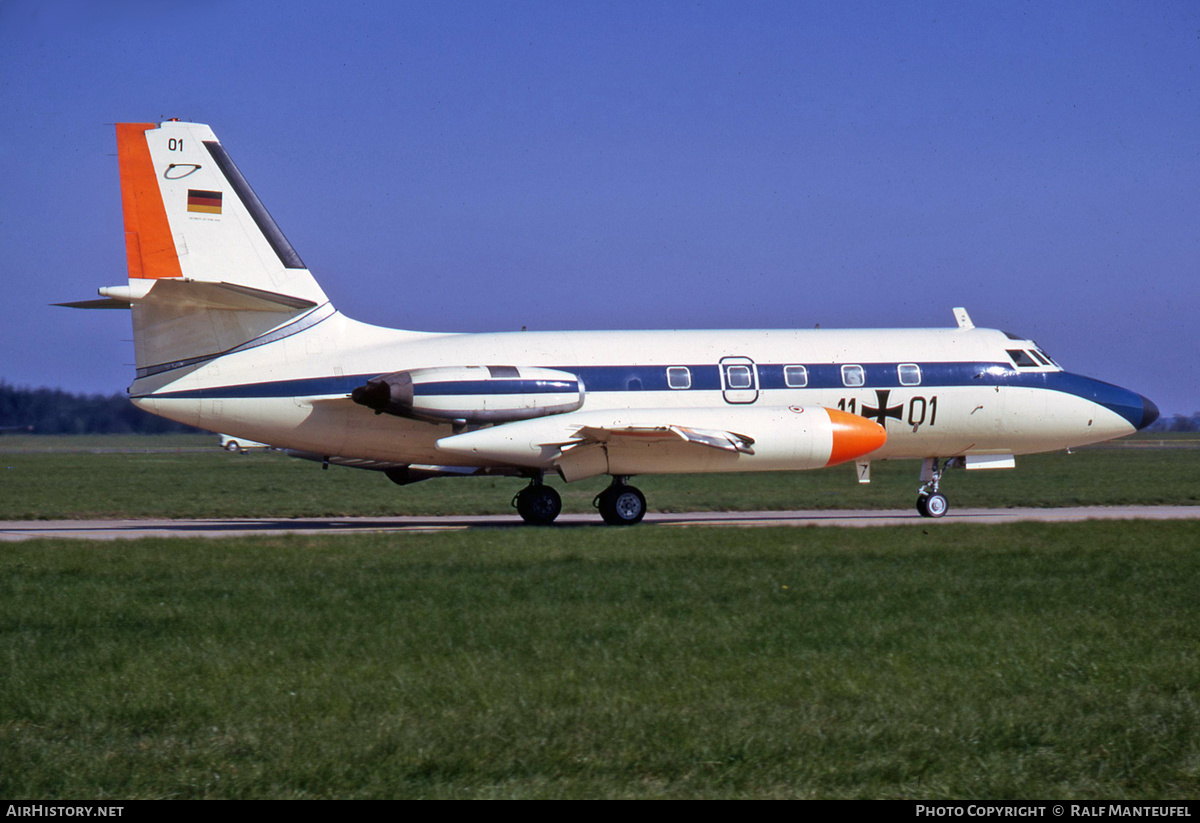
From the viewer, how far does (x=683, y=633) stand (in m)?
10.5

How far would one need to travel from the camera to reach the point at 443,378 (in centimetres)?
2175

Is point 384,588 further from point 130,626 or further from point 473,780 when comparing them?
point 473,780

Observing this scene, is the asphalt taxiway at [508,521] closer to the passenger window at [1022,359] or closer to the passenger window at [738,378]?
the passenger window at [738,378]

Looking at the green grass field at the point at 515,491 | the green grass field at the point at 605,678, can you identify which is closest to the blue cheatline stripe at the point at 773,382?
the green grass field at the point at 515,491

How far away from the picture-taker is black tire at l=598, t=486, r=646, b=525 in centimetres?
2297

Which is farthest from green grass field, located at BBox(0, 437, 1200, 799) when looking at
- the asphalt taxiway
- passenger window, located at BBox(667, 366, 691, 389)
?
passenger window, located at BBox(667, 366, 691, 389)

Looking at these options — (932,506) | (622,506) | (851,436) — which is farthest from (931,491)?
(622,506)

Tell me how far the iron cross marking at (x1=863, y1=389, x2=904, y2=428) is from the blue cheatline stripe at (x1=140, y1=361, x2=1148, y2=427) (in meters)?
0.15

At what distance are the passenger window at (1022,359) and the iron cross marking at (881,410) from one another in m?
3.17

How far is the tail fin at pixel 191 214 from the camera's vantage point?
21.3m

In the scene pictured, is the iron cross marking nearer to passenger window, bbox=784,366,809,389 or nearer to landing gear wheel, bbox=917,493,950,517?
passenger window, bbox=784,366,809,389

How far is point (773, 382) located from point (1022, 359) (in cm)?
593
